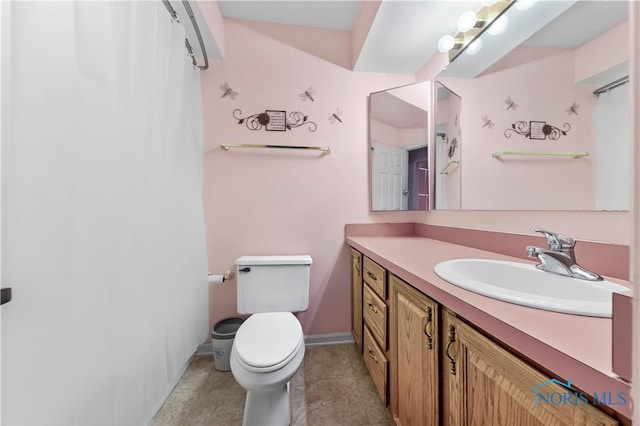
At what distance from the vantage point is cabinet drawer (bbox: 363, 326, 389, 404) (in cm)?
112

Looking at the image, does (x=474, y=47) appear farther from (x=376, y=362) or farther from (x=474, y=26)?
(x=376, y=362)

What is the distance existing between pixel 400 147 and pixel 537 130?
0.87 metres

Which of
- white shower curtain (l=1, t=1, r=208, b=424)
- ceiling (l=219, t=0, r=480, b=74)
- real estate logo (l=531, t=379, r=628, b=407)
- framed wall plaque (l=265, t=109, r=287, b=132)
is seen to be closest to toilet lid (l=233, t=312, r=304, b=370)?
white shower curtain (l=1, t=1, r=208, b=424)

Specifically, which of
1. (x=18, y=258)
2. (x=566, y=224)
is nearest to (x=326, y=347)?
(x=566, y=224)

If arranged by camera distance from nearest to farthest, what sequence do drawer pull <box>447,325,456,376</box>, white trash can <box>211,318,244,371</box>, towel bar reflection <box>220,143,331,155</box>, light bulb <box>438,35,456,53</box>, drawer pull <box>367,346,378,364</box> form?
drawer pull <box>447,325,456,376</box> → drawer pull <box>367,346,378,364</box> → light bulb <box>438,35,456,53</box> → white trash can <box>211,318,244,371</box> → towel bar reflection <box>220,143,331,155</box>

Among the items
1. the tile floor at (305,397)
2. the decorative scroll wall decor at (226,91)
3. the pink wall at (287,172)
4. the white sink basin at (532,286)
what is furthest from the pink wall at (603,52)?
the decorative scroll wall decor at (226,91)

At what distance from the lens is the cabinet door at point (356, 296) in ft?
5.10

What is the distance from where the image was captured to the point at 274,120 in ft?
5.69

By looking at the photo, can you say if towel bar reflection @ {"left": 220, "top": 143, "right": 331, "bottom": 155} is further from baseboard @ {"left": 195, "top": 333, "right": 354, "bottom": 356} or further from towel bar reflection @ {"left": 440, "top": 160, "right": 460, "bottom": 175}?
baseboard @ {"left": 195, "top": 333, "right": 354, "bottom": 356}

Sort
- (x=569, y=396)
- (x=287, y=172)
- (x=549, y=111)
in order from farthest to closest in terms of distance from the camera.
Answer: (x=287, y=172) → (x=549, y=111) → (x=569, y=396)

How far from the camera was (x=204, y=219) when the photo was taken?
1.67 meters

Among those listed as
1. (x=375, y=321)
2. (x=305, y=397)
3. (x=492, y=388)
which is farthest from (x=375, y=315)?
(x=492, y=388)

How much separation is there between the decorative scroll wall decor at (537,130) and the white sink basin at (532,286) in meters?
0.52

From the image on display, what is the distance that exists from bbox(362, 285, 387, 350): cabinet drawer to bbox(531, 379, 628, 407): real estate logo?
2.25ft
